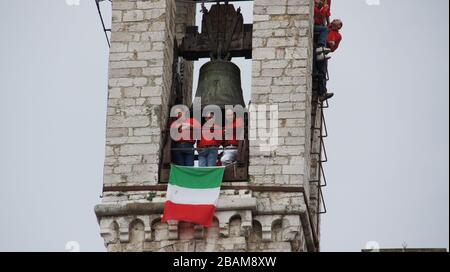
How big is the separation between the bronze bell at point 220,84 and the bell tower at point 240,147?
0.15ft

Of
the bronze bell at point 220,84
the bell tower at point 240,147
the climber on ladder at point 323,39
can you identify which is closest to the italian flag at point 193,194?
the bell tower at point 240,147

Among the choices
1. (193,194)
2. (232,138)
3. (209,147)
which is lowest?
(193,194)

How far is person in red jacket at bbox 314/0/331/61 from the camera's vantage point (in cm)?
5741

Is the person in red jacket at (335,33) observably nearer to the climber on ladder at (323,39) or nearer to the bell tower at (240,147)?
the climber on ladder at (323,39)

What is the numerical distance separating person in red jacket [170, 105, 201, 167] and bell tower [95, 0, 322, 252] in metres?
0.20

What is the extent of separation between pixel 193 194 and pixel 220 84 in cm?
272

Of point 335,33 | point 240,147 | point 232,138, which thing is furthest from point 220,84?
point 335,33

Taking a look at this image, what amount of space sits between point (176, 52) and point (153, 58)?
1.31m

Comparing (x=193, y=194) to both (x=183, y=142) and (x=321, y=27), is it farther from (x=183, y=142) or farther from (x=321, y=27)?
(x=321, y=27)

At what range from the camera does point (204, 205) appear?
5522 cm

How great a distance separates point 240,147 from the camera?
183ft

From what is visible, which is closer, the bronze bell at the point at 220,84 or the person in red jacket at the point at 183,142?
the person in red jacket at the point at 183,142

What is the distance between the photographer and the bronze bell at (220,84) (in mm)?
57125
